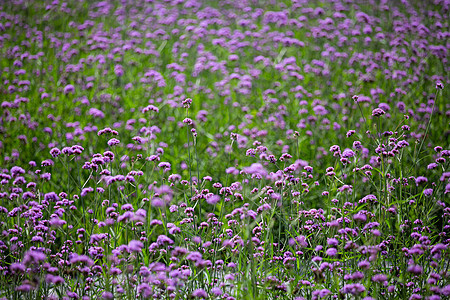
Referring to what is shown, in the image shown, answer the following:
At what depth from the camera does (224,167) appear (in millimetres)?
4715

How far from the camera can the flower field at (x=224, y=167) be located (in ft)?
8.46

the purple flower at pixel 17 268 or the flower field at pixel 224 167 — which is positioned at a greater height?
the purple flower at pixel 17 268

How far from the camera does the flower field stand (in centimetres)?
258

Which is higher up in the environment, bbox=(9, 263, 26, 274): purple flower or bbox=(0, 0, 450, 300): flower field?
bbox=(9, 263, 26, 274): purple flower

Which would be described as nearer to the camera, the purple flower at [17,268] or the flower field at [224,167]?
the purple flower at [17,268]

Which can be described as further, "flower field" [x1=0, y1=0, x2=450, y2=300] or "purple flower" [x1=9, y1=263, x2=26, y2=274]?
"flower field" [x1=0, y1=0, x2=450, y2=300]

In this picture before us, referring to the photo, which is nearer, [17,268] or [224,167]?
[17,268]

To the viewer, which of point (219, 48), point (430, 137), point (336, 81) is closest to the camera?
point (430, 137)

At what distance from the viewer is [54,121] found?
5344 mm

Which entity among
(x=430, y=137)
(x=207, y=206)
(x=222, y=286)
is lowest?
(x=207, y=206)

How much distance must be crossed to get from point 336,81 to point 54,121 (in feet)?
13.2

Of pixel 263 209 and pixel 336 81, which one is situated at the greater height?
pixel 263 209

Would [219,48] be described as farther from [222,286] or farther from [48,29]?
[222,286]

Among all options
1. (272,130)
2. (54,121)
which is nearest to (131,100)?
(54,121)
